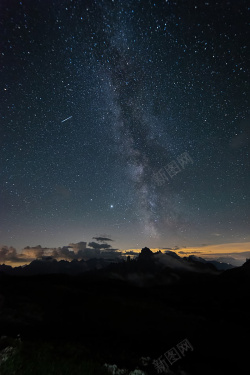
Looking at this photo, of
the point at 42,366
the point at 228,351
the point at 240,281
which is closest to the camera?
the point at 42,366

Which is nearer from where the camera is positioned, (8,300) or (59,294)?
(8,300)

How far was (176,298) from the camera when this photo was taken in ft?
272

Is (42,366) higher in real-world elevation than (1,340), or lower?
lower

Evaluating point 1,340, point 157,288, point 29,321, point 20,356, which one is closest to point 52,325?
point 29,321

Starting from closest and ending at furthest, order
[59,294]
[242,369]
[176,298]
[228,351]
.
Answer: [242,369] < [228,351] < [176,298] < [59,294]

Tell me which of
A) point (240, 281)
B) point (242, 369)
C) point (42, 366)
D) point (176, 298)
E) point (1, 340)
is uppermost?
point (240, 281)

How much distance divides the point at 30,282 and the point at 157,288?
5786 centimetres

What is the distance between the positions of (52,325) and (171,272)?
6481 centimetres

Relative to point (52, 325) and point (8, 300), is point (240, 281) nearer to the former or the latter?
point (52, 325)

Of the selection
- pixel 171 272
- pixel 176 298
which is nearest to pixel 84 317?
pixel 176 298

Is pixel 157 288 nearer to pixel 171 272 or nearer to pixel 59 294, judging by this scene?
pixel 171 272

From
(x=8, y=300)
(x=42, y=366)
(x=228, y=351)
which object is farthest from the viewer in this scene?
(x=8, y=300)

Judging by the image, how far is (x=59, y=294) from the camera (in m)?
88.6

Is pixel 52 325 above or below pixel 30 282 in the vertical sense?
below
